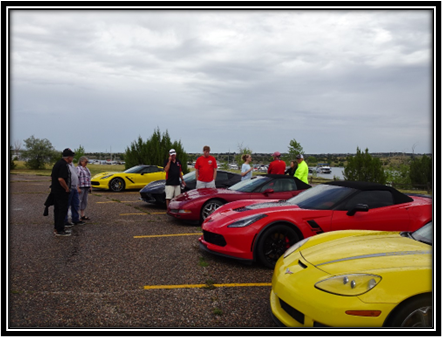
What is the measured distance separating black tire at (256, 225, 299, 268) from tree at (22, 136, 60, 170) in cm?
3795

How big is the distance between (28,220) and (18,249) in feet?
10.8

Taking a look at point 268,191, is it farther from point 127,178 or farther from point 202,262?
point 127,178

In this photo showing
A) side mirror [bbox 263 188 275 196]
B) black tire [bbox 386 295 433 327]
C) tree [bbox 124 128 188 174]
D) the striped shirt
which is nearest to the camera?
black tire [bbox 386 295 433 327]

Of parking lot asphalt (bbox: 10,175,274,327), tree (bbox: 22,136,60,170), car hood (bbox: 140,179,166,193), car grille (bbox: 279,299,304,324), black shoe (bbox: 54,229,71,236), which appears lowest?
parking lot asphalt (bbox: 10,175,274,327)

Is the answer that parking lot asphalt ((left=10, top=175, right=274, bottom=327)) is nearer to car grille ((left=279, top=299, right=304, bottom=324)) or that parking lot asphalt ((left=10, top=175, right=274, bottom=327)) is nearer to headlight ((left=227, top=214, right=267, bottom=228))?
car grille ((left=279, top=299, right=304, bottom=324))

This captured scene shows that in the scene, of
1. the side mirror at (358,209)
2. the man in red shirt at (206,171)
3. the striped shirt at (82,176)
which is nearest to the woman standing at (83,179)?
the striped shirt at (82,176)

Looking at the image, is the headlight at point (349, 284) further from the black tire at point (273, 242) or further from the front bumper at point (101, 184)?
the front bumper at point (101, 184)

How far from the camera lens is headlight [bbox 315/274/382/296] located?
2.90m

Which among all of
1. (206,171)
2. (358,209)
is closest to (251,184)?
(206,171)

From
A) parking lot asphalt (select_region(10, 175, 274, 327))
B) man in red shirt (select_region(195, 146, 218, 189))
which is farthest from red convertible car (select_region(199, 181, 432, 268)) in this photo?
man in red shirt (select_region(195, 146, 218, 189))

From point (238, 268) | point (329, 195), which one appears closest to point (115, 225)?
point (238, 268)

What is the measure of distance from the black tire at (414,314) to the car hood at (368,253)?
0.30 m

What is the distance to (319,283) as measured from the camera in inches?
122

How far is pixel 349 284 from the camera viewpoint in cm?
297
